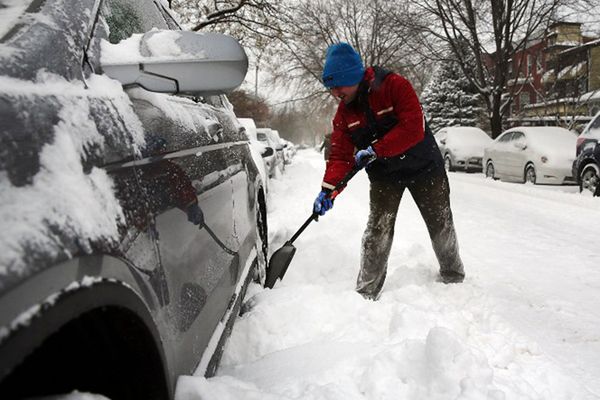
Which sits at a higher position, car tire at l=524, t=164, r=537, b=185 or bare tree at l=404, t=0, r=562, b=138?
bare tree at l=404, t=0, r=562, b=138

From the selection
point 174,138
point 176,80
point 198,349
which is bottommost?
point 198,349

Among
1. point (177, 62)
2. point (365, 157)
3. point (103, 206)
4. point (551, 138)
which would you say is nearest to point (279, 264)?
point (365, 157)

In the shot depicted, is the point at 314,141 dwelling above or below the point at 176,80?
below

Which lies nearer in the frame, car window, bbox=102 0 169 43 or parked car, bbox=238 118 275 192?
car window, bbox=102 0 169 43

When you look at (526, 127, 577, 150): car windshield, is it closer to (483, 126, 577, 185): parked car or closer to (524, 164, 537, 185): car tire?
(483, 126, 577, 185): parked car

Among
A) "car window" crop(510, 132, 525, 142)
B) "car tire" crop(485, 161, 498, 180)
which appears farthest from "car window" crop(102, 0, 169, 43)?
"car tire" crop(485, 161, 498, 180)

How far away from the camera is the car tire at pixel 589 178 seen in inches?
335

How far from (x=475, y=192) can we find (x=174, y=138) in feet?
29.9

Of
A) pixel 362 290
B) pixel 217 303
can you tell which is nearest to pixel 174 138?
pixel 217 303

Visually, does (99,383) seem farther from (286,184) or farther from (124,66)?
(286,184)

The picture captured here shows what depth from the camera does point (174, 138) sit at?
1.73m

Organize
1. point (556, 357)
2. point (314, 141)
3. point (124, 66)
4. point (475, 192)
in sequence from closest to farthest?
point (124, 66)
point (556, 357)
point (475, 192)
point (314, 141)

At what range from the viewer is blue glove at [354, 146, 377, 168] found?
337 centimetres

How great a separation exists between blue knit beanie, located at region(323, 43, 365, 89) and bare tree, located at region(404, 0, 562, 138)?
16813mm
